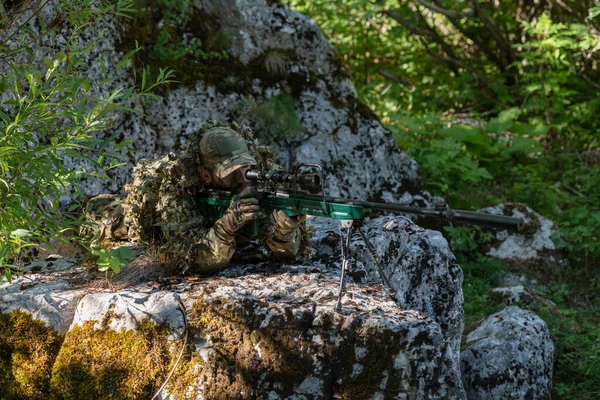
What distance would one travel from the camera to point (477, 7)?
33.7 ft

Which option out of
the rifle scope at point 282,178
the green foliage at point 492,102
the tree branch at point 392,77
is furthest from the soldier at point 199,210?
the tree branch at point 392,77

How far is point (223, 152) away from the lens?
4.70 metres

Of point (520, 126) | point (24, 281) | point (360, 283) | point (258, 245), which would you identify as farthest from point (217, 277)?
point (520, 126)

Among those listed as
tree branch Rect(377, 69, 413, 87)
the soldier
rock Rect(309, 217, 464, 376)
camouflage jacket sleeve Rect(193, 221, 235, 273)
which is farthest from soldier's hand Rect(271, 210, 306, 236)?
tree branch Rect(377, 69, 413, 87)

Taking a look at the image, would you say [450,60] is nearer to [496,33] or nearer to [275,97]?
[496,33]

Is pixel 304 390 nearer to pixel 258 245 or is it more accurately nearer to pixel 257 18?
pixel 258 245

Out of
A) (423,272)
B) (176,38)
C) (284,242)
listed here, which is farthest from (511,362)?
(176,38)

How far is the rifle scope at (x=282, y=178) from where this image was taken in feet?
13.3

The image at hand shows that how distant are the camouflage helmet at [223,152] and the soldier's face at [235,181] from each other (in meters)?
0.05

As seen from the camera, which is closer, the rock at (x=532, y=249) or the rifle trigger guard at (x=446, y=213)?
the rifle trigger guard at (x=446, y=213)

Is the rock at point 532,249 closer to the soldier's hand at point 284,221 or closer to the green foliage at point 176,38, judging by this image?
the green foliage at point 176,38

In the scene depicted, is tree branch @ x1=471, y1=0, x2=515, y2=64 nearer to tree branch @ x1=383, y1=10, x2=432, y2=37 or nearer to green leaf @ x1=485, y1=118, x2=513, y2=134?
tree branch @ x1=383, y1=10, x2=432, y2=37

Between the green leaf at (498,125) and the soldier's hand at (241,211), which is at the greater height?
the soldier's hand at (241,211)

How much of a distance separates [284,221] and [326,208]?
39 cm
